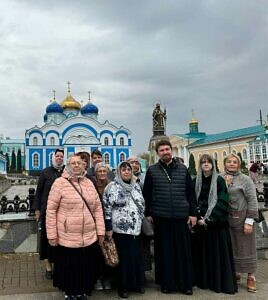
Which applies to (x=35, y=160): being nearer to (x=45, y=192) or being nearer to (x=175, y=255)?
(x=45, y=192)

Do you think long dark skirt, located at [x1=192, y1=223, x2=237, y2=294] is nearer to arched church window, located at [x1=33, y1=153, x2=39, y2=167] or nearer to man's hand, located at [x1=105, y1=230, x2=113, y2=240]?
man's hand, located at [x1=105, y1=230, x2=113, y2=240]

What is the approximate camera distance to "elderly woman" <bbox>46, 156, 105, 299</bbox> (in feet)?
11.9

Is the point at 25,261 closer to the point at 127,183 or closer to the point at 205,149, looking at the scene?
the point at 127,183

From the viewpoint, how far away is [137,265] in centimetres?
410

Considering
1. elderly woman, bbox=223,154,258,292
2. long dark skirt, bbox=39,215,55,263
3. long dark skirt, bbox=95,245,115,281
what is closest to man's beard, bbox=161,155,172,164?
elderly woman, bbox=223,154,258,292

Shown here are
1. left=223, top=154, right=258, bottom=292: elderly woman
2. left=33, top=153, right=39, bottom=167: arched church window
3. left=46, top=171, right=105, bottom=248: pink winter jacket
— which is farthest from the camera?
left=33, top=153, right=39, bottom=167: arched church window

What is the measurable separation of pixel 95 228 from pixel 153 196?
32.5 inches

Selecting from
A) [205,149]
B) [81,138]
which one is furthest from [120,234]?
[205,149]

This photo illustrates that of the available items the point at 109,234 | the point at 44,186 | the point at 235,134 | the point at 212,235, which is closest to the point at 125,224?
the point at 109,234

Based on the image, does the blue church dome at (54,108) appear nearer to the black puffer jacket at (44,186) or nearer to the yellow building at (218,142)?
the yellow building at (218,142)

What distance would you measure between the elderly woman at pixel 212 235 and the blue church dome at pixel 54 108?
53.1 metres

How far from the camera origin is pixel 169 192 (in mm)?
4152

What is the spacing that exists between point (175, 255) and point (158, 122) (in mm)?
14122

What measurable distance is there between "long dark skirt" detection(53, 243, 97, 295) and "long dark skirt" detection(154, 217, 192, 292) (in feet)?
3.05
